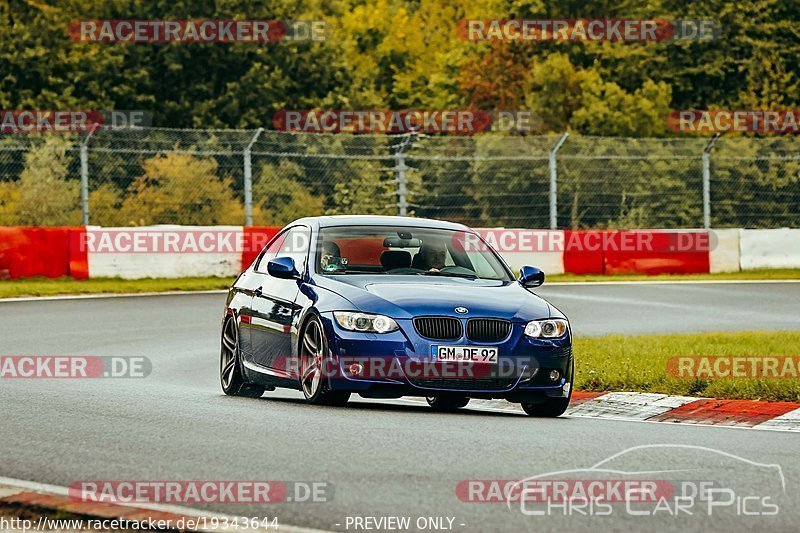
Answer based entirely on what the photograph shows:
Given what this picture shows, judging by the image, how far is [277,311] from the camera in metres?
11.5

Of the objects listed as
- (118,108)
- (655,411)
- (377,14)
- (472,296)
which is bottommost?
(655,411)

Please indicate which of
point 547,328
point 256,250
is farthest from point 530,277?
point 256,250

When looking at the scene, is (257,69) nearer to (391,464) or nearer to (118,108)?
(118,108)

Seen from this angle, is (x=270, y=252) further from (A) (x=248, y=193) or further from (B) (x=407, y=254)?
(A) (x=248, y=193)

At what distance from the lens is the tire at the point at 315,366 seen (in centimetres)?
1066

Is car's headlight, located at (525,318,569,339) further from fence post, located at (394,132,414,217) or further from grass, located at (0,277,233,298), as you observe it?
fence post, located at (394,132,414,217)

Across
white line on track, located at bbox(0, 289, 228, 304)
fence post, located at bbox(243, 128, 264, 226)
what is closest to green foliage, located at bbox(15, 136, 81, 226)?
fence post, located at bbox(243, 128, 264, 226)

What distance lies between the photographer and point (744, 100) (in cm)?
5800

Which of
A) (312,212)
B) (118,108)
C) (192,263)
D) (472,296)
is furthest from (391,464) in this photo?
(118,108)

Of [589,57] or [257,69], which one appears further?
[589,57]

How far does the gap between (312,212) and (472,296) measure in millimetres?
24136

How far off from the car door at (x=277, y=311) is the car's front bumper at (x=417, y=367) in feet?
2.56

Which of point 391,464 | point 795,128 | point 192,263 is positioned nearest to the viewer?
point 391,464

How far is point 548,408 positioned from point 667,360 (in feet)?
8.93
